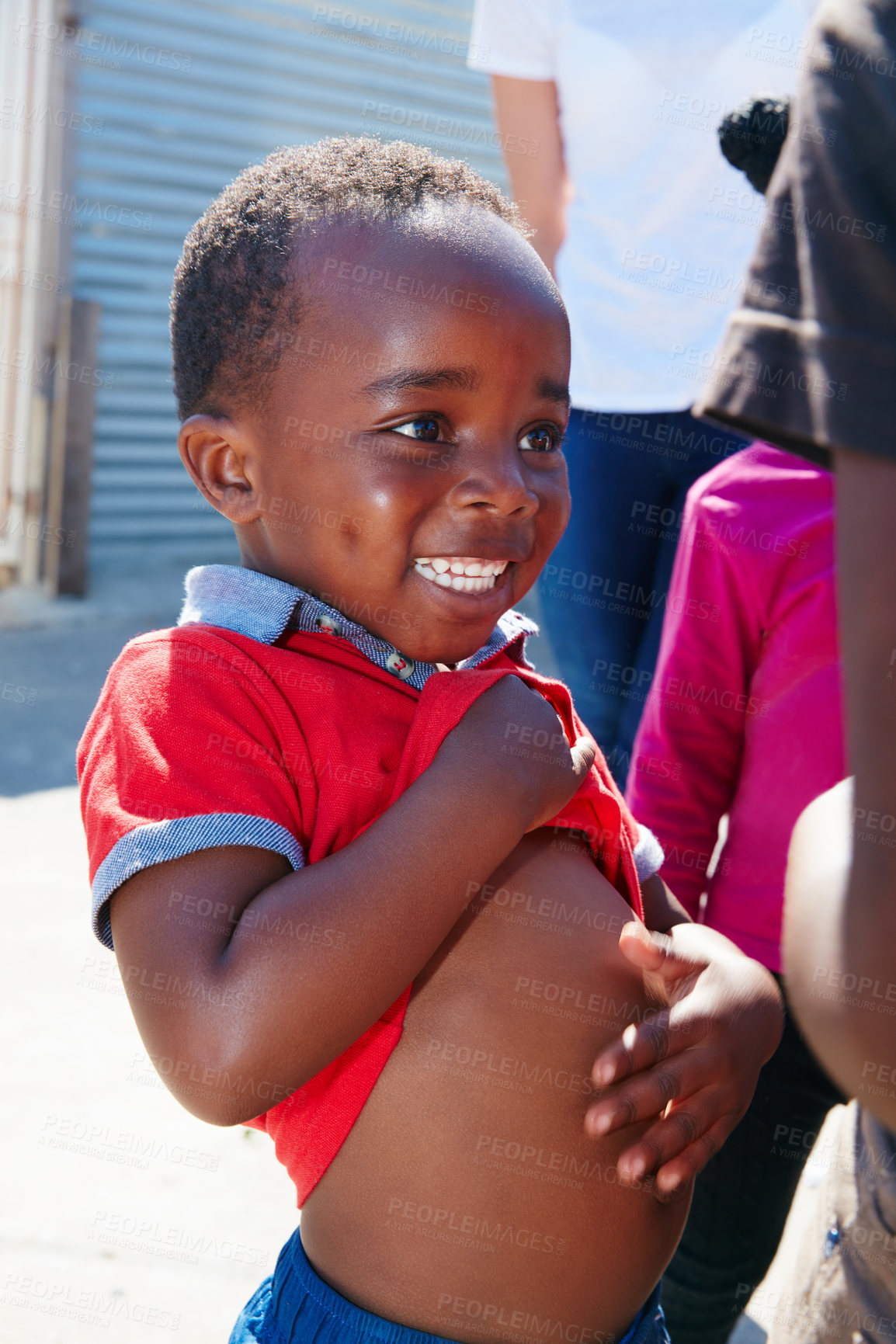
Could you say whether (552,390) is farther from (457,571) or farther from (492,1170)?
(492,1170)

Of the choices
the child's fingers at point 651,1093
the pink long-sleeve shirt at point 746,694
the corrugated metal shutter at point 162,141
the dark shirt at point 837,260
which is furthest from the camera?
the corrugated metal shutter at point 162,141

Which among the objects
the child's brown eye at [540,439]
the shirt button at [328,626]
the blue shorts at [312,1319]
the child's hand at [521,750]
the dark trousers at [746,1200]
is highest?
the child's brown eye at [540,439]

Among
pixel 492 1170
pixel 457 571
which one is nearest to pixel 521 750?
pixel 457 571

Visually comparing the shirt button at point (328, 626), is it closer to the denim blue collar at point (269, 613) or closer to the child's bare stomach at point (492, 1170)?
the denim blue collar at point (269, 613)

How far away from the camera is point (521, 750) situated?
133 cm

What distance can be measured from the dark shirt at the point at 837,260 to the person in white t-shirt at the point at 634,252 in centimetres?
165

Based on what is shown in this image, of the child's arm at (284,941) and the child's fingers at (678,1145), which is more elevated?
the child's arm at (284,941)

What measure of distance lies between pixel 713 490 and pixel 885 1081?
125 centimetres

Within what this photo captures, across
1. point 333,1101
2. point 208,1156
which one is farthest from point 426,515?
point 208,1156

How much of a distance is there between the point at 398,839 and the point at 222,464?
0.58m

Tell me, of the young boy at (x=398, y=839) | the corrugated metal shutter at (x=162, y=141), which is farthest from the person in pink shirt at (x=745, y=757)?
the corrugated metal shutter at (x=162, y=141)

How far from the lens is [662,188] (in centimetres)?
259

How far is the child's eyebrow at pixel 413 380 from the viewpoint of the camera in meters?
1.36

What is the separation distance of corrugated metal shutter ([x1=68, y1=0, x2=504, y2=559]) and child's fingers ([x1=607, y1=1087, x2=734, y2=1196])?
599 centimetres
